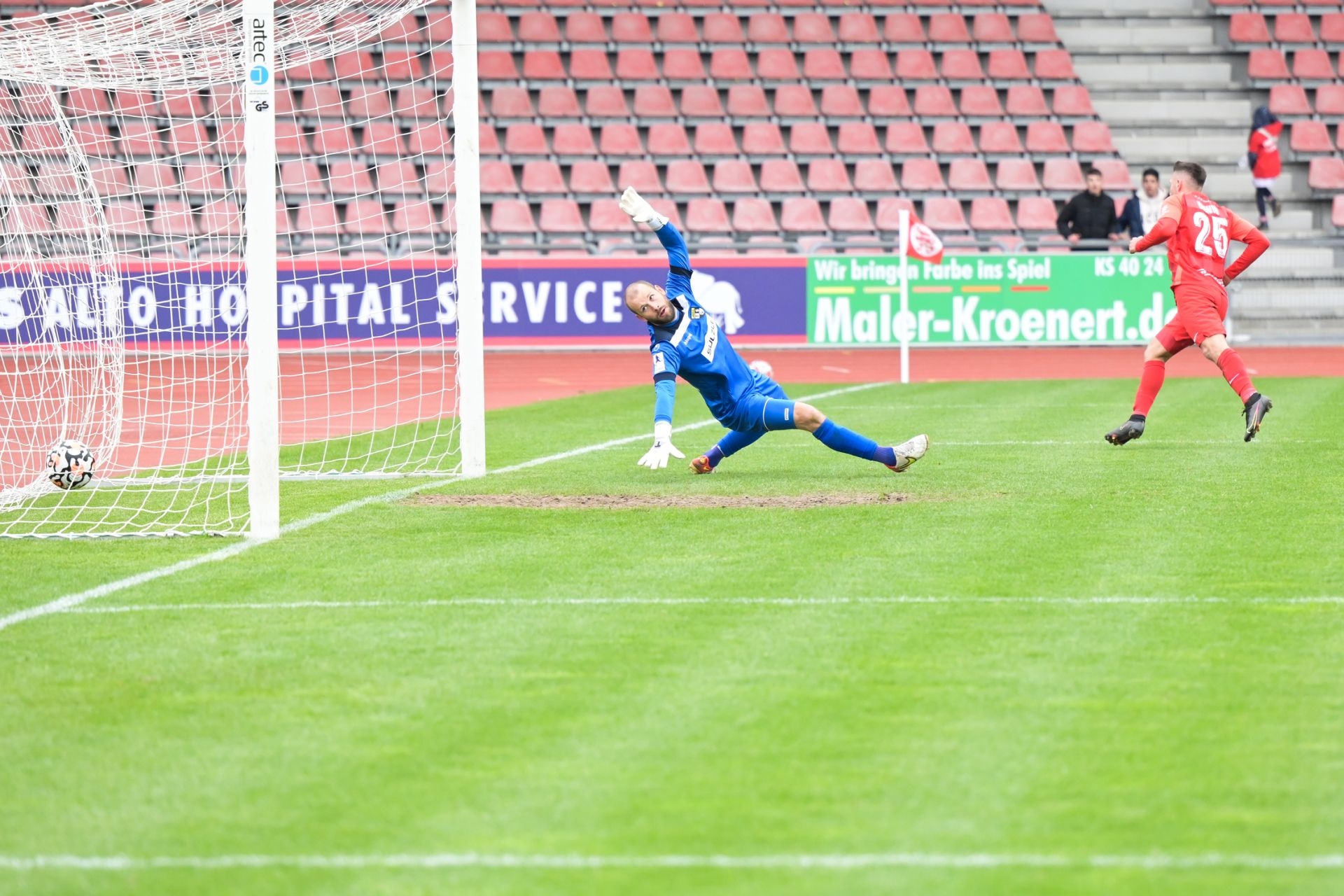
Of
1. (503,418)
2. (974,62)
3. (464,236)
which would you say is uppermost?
(974,62)

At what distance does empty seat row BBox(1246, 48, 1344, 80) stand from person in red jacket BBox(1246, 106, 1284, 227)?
387 cm

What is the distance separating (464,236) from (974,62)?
66.4 feet

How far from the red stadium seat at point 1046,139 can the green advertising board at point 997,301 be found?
501 cm

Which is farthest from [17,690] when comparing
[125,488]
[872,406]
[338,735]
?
[872,406]

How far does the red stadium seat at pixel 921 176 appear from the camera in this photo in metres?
28.2

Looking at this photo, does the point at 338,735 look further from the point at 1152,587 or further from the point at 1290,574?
the point at 1290,574

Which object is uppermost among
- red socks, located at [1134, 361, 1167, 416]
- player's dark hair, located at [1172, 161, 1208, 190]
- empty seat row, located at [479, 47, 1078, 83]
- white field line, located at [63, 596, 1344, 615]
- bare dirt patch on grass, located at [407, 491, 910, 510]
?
empty seat row, located at [479, 47, 1078, 83]

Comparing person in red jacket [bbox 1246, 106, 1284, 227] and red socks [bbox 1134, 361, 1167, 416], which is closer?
red socks [bbox 1134, 361, 1167, 416]

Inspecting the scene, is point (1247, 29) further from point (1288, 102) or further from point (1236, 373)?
point (1236, 373)

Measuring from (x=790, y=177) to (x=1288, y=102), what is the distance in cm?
856

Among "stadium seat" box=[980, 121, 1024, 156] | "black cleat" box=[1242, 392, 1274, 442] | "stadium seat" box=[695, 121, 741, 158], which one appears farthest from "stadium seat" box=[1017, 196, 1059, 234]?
"black cleat" box=[1242, 392, 1274, 442]

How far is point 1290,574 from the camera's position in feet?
24.1

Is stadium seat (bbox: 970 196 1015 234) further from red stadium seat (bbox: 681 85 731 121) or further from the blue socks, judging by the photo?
the blue socks

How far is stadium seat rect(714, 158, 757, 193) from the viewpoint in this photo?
1105 inches
